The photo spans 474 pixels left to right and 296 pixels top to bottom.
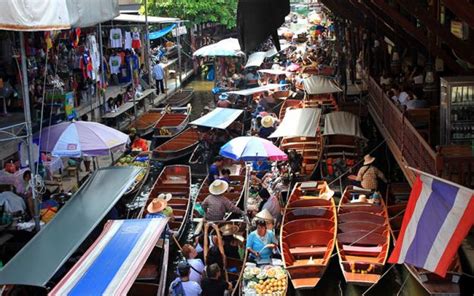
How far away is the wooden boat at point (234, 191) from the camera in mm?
15766

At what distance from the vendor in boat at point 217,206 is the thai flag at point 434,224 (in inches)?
260

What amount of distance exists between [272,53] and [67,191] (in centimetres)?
2323

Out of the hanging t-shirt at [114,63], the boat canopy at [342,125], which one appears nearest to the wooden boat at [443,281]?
the boat canopy at [342,125]

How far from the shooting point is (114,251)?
10.0m

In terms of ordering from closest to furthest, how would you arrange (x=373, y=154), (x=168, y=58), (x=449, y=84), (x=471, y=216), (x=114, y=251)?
(x=471, y=216) < (x=114, y=251) < (x=449, y=84) < (x=373, y=154) < (x=168, y=58)

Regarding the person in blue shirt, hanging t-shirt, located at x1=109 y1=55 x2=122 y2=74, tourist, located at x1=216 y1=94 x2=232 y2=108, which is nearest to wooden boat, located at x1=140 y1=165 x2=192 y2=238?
the person in blue shirt

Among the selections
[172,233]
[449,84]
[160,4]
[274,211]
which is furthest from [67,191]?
[160,4]

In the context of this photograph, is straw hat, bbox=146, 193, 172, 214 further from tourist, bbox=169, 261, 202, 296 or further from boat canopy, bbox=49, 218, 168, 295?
tourist, bbox=169, 261, 202, 296

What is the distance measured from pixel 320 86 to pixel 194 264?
13022 mm

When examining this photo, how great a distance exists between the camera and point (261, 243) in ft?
40.6

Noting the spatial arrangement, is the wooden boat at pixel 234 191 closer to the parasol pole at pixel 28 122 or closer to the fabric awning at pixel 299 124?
the fabric awning at pixel 299 124

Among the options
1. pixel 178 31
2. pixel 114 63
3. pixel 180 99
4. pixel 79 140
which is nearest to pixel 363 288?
pixel 79 140

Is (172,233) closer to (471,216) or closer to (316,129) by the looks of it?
(316,129)

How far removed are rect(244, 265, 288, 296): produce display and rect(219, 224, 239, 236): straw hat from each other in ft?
3.87
